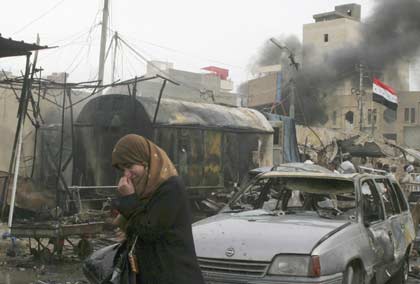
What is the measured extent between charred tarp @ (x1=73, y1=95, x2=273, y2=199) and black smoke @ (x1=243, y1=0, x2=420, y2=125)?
65.3 feet

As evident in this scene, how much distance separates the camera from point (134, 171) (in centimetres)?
251

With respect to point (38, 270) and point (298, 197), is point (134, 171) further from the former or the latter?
point (38, 270)

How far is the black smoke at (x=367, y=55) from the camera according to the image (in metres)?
35.5

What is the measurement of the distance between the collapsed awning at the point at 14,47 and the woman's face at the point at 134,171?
16.2 feet

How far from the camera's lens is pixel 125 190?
2.50 metres

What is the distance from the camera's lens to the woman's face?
8.20ft

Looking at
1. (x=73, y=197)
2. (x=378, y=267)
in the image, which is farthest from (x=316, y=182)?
(x=73, y=197)

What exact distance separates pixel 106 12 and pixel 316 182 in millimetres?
14499

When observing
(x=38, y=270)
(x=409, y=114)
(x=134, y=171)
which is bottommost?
(x=38, y=270)

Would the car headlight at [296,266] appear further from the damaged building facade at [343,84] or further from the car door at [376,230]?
the damaged building facade at [343,84]

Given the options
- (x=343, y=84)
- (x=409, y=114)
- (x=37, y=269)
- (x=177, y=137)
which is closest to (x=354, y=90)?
(x=343, y=84)

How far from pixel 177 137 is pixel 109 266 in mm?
10614

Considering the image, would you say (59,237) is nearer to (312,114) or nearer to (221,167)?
(221,167)

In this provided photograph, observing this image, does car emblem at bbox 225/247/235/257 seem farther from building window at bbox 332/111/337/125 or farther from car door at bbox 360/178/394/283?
building window at bbox 332/111/337/125
